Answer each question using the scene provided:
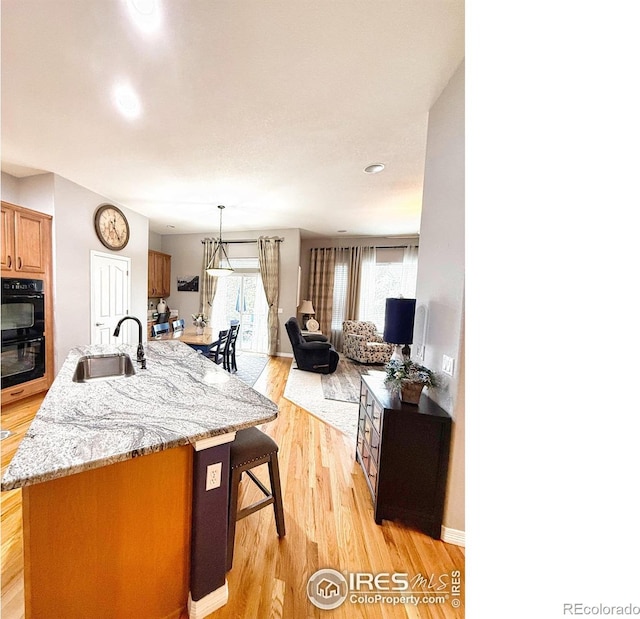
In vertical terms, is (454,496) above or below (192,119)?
below

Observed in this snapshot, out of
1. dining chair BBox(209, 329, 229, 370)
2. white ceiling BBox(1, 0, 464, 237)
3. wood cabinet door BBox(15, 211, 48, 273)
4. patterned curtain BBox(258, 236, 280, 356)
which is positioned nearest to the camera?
white ceiling BBox(1, 0, 464, 237)

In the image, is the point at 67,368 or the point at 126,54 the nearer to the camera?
the point at 126,54

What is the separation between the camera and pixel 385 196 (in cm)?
370

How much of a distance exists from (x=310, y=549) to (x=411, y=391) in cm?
105

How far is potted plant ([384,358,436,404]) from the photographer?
60.4 inches

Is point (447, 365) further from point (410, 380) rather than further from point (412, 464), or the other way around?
point (412, 464)

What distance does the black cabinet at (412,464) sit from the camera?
57.1 inches

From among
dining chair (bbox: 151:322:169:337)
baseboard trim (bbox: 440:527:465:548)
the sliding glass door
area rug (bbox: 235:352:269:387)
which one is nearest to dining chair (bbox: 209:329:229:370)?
area rug (bbox: 235:352:269:387)

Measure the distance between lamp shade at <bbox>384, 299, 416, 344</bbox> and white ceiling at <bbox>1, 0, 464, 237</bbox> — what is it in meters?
1.51

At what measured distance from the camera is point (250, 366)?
4.96 metres

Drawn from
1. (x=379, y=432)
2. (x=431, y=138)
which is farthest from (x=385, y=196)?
(x=379, y=432)

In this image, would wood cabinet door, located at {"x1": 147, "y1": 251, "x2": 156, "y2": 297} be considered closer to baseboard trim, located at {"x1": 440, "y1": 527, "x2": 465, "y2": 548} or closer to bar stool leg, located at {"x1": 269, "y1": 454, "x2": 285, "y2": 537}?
bar stool leg, located at {"x1": 269, "y1": 454, "x2": 285, "y2": 537}
